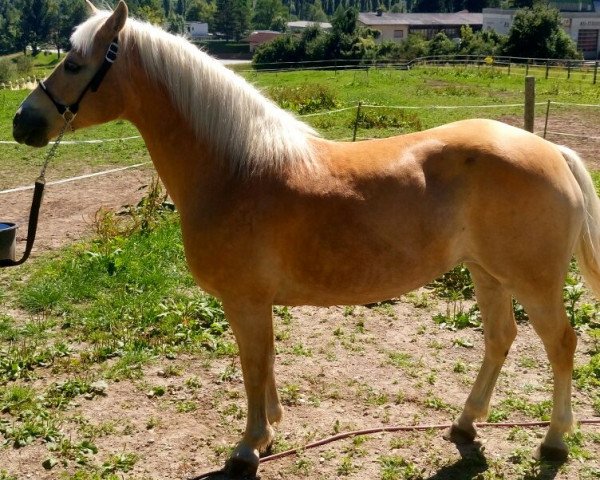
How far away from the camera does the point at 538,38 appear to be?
41094 millimetres

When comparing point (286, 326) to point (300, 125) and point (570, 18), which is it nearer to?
point (300, 125)

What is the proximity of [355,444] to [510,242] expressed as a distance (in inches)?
58.1

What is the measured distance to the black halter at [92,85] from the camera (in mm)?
3035

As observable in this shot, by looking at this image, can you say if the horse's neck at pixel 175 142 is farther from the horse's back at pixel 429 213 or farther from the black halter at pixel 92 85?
the horse's back at pixel 429 213

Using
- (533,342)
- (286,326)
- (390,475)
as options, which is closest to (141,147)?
(286,326)

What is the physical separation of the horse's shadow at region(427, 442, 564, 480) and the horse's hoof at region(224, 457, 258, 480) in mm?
949

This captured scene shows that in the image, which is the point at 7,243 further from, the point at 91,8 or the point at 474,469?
the point at 474,469

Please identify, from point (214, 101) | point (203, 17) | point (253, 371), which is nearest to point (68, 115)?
point (214, 101)

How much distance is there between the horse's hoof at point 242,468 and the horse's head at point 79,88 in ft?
6.39

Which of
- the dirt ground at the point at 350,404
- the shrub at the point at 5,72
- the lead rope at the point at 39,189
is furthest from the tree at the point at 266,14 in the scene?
the lead rope at the point at 39,189

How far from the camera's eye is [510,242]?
3162 mm

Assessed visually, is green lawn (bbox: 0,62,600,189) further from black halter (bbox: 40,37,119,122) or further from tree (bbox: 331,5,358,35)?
tree (bbox: 331,5,358,35)

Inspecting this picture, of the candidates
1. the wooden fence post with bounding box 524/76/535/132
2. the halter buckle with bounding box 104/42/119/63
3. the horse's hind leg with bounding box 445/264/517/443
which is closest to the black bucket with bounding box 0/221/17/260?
the halter buckle with bounding box 104/42/119/63

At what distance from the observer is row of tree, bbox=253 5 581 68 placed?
41.0 metres
